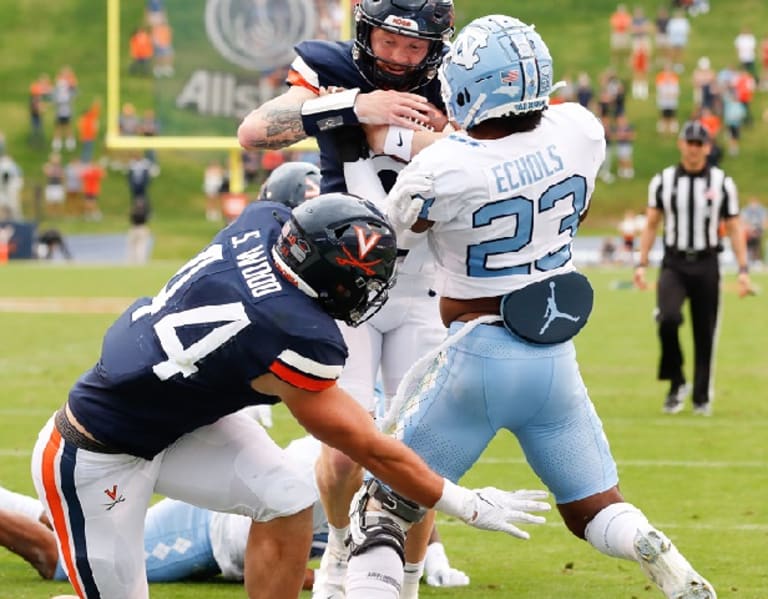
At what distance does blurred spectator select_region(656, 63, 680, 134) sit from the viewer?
3462cm

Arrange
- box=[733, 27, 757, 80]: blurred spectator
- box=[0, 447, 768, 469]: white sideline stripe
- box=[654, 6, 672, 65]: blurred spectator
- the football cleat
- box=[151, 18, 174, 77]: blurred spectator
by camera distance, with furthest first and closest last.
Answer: box=[654, 6, 672, 65]: blurred spectator
box=[733, 27, 757, 80]: blurred spectator
box=[151, 18, 174, 77]: blurred spectator
the football cleat
box=[0, 447, 768, 469]: white sideline stripe

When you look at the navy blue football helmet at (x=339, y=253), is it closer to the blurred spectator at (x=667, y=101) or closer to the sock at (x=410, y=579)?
the sock at (x=410, y=579)

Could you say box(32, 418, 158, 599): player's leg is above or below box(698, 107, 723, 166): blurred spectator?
above

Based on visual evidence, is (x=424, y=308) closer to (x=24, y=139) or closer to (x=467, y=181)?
(x=467, y=181)

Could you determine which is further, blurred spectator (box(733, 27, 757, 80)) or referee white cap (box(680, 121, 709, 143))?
blurred spectator (box(733, 27, 757, 80))

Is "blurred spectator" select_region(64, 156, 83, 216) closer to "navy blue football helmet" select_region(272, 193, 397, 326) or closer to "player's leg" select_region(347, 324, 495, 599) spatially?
"player's leg" select_region(347, 324, 495, 599)

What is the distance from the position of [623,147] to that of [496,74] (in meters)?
29.8

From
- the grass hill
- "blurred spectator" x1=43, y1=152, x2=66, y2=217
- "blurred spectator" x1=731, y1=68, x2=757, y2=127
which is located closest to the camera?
"blurred spectator" x1=43, y1=152, x2=66, y2=217

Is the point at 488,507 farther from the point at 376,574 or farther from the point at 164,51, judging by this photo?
the point at 164,51

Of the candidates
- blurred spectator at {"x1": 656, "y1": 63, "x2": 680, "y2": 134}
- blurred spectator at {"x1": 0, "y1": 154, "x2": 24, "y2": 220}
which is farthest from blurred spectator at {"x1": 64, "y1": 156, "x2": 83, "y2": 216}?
blurred spectator at {"x1": 656, "y1": 63, "x2": 680, "y2": 134}

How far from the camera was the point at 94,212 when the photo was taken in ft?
109

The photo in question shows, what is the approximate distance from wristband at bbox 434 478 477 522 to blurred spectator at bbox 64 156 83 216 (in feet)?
96.2

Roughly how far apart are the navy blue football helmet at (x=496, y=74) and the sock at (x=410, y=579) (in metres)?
1.47

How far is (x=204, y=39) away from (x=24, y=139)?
13.6 meters
